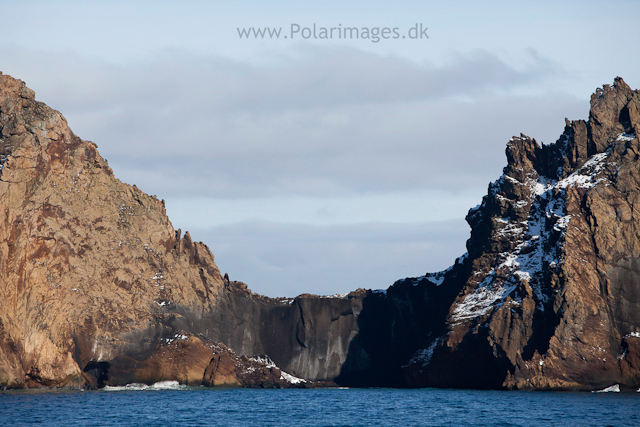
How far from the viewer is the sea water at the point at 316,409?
66688 millimetres

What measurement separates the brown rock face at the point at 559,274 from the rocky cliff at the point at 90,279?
41403mm

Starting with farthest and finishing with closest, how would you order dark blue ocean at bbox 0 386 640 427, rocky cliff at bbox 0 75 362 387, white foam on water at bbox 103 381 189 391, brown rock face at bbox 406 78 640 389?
white foam on water at bbox 103 381 189 391, brown rock face at bbox 406 78 640 389, rocky cliff at bbox 0 75 362 387, dark blue ocean at bbox 0 386 640 427

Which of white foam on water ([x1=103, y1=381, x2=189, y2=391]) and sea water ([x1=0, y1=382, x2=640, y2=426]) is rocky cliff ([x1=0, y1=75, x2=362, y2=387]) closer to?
white foam on water ([x1=103, y1=381, x2=189, y2=391])

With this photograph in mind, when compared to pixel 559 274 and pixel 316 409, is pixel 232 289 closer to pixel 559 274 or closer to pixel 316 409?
pixel 316 409

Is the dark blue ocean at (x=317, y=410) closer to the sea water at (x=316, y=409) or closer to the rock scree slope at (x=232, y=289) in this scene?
the sea water at (x=316, y=409)

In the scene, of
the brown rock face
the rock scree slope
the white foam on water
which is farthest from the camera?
the white foam on water

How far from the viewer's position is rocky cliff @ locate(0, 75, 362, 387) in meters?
103

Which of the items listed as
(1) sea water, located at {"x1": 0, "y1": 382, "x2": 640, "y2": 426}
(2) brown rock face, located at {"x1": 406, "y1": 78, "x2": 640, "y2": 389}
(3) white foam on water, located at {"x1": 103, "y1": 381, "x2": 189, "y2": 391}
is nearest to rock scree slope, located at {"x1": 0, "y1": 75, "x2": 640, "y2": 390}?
(2) brown rock face, located at {"x1": 406, "y1": 78, "x2": 640, "y2": 389}

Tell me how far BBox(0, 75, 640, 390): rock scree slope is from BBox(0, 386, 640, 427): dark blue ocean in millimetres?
11467

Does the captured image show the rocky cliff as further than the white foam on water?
No

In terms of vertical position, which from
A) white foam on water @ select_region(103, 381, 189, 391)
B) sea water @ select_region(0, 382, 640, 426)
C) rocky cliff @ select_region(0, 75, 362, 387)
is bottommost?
sea water @ select_region(0, 382, 640, 426)

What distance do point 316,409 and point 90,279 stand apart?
51.1m

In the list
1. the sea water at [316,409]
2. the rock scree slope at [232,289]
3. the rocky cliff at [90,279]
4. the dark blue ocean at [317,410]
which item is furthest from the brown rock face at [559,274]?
the rocky cliff at [90,279]

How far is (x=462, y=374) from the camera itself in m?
122
